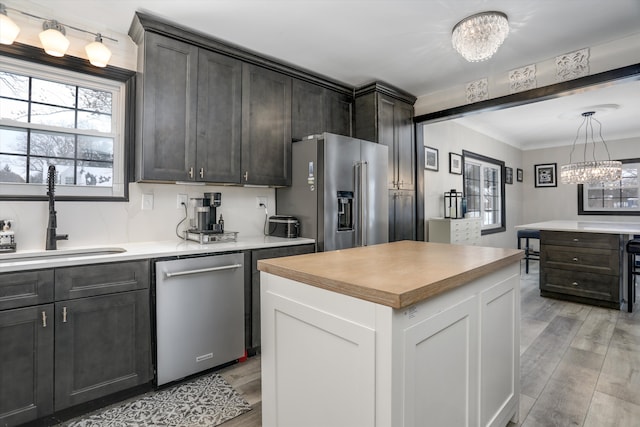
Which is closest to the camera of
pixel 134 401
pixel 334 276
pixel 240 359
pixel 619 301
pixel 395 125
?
pixel 334 276

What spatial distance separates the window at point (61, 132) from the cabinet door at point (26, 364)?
900mm

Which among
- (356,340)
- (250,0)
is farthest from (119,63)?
(356,340)

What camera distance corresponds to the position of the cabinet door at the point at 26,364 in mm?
1578

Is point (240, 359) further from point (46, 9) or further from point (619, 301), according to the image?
point (619, 301)

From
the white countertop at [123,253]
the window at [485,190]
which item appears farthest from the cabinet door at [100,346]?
the window at [485,190]

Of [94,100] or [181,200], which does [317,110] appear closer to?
[181,200]

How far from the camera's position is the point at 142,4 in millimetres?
2172

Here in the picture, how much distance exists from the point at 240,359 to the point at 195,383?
37 centimetres

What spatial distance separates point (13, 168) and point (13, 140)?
0.61ft

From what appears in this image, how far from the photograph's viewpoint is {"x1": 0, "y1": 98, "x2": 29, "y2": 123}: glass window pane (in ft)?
6.88

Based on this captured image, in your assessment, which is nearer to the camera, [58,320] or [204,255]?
[58,320]

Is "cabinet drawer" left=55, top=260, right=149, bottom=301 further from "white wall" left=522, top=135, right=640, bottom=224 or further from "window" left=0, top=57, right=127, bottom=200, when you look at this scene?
"white wall" left=522, top=135, right=640, bottom=224

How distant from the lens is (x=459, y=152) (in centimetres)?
536

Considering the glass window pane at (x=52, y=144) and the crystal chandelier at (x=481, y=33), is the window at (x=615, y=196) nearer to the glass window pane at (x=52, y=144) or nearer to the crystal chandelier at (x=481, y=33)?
the crystal chandelier at (x=481, y=33)
